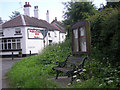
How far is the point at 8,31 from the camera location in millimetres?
31562

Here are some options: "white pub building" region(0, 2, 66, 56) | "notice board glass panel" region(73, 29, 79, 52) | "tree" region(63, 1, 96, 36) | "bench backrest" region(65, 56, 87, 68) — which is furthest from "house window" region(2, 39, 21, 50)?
"bench backrest" region(65, 56, 87, 68)

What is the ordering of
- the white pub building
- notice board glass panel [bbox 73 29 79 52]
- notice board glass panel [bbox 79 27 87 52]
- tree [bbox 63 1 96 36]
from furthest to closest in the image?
the white pub building → tree [bbox 63 1 96 36] → notice board glass panel [bbox 73 29 79 52] → notice board glass panel [bbox 79 27 87 52]

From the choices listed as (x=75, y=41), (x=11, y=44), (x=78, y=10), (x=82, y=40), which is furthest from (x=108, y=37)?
(x=11, y=44)

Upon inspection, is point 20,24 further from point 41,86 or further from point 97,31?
point 41,86

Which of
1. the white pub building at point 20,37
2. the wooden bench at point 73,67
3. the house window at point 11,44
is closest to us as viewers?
the wooden bench at point 73,67

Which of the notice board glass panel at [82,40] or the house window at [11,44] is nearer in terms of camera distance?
the notice board glass panel at [82,40]

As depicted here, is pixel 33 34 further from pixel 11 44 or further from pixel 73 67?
pixel 73 67

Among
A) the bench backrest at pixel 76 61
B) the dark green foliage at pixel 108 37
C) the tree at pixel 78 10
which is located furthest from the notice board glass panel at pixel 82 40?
the tree at pixel 78 10

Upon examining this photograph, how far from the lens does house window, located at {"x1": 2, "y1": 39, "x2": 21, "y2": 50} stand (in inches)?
1217

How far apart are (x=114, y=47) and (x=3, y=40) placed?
29.4 m

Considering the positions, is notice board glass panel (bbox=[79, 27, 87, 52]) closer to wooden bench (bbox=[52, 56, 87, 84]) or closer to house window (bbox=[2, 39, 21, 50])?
wooden bench (bbox=[52, 56, 87, 84])

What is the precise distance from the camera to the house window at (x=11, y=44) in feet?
101

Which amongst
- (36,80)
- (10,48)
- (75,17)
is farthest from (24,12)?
(36,80)

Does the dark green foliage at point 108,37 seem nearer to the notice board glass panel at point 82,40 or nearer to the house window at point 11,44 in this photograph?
the notice board glass panel at point 82,40
